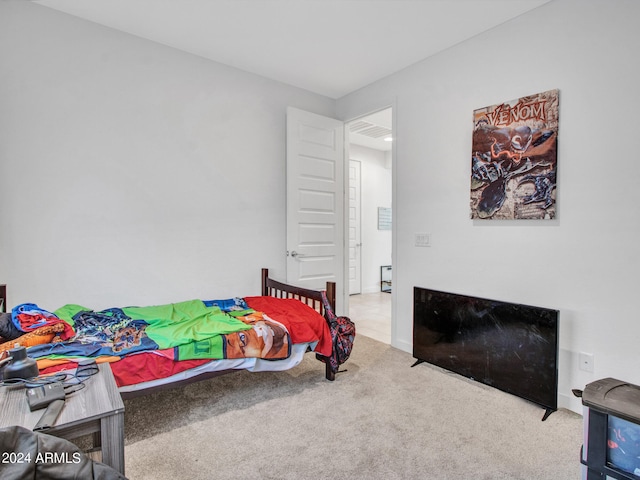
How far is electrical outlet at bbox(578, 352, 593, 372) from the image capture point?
2193 mm

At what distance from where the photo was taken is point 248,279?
Result: 3.49 m

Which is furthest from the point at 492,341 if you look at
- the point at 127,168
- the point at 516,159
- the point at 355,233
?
the point at 355,233

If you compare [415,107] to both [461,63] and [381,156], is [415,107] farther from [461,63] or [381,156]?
[381,156]

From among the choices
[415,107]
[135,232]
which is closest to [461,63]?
[415,107]

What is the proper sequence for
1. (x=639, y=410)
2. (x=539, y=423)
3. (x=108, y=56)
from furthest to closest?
(x=108, y=56) → (x=539, y=423) → (x=639, y=410)

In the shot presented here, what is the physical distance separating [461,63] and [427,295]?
1890mm

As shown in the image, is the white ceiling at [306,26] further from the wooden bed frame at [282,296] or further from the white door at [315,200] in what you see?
the wooden bed frame at [282,296]

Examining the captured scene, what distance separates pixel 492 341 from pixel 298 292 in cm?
148

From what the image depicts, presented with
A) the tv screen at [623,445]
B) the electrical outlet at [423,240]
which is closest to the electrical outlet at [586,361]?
the tv screen at [623,445]

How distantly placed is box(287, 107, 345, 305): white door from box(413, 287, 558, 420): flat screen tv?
46.2 inches

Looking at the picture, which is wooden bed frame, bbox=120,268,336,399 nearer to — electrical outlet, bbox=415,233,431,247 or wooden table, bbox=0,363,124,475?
wooden table, bbox=0,363,124,475

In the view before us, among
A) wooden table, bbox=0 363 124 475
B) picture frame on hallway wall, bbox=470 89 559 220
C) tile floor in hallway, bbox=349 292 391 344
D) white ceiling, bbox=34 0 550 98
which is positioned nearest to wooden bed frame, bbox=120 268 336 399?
wooden table, bbox=0 363 124 475

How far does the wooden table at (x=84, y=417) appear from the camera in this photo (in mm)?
1104

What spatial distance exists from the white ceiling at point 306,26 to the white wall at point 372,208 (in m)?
2.92
